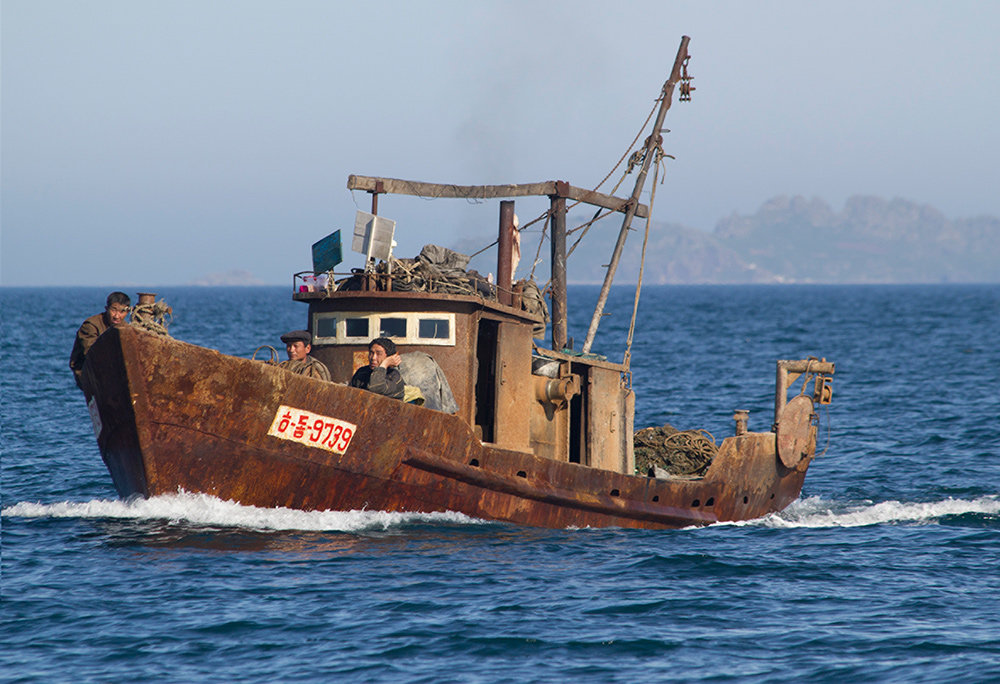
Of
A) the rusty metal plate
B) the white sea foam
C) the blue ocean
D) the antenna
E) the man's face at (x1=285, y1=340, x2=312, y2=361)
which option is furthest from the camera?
the rusty metal plate

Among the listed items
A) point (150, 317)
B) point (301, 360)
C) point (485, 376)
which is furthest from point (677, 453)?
point (150, 317)

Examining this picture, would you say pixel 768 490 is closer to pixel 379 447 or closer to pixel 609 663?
pixel 379 447

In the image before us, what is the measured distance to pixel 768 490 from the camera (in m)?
17.7

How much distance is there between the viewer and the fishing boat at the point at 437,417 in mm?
12758

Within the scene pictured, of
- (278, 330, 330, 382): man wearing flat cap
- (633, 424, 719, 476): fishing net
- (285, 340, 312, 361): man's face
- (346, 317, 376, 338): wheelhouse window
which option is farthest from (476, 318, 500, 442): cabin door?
(633, 424, 719, 476): fishing net

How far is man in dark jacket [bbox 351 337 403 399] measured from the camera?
13.5 metres

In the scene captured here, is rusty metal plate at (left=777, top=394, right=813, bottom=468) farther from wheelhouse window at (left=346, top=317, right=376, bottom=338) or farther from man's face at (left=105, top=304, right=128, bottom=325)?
man's face at (left=105, top=304, right=128, bottom=325)

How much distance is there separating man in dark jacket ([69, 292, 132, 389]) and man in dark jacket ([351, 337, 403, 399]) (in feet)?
9.33

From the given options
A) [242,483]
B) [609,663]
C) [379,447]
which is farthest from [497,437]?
[609,663]

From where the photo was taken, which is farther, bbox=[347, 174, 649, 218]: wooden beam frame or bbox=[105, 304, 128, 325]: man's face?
Answer: bbox=[347, 174, 649, 218]: wooden beam frame

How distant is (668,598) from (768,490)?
245 inches

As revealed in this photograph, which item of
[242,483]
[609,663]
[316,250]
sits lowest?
[609,663]

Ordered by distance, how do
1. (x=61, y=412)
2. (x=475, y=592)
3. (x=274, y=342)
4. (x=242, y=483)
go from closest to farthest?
(x=475, y=592), (x=242, y=483), (x=61, y=412), (x=274, y=342)

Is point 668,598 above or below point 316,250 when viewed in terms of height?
below
